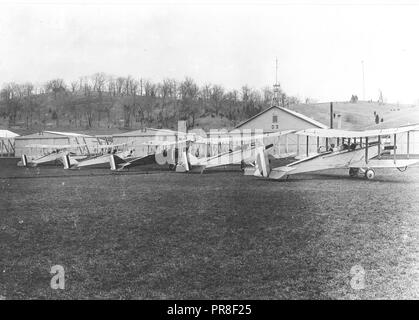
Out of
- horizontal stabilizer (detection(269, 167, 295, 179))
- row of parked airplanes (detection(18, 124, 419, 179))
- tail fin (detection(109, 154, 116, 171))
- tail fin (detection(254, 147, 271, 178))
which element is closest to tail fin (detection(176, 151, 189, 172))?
row of parked airplanes (detection(18, 124, 419, 179))

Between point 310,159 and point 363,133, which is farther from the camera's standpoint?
point 363,133

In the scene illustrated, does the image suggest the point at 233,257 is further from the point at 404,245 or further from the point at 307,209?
the point at 307,209

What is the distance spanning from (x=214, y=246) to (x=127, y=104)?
10748 centimetres

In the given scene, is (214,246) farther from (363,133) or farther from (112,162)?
(112,162)

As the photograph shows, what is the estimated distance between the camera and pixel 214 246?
6.17 m

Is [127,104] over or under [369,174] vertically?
over

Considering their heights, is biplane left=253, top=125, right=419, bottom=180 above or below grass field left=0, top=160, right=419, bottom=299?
above

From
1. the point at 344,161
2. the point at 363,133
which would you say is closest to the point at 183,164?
the point at 344,161

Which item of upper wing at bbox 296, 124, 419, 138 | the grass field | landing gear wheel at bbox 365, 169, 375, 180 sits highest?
upper wing at bbox 296, 124, 419, 138

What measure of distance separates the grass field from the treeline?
232 feet

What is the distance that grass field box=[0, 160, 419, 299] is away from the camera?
15.0ft

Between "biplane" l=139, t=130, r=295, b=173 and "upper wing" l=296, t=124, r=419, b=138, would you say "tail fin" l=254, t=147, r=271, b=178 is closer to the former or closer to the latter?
"upper wing" l=296, t=124, r=419, b=138

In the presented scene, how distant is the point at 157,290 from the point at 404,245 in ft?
11.8
